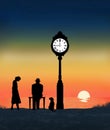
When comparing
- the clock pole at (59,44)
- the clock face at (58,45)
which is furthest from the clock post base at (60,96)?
the clock face at (58,45)

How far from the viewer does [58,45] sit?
91.6ft

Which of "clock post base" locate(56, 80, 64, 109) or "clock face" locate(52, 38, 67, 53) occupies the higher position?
"clock face" locate(52, 38, 67, 53)

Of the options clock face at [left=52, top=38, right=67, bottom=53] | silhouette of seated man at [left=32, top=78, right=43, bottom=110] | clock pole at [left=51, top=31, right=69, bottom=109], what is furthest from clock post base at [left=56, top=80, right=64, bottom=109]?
silhouette of seated man at [left=32, top=78, right=43, bottom=110]

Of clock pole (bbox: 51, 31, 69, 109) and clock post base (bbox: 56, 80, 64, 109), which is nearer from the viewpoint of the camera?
clock post base (bbox: 56, 80, 64, 109)

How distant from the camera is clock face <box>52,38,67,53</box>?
90.9ft

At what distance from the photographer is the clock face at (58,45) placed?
27.7m

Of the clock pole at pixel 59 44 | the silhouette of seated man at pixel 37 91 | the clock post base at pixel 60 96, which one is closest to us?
the silhouette of seated man at pixel 37 91

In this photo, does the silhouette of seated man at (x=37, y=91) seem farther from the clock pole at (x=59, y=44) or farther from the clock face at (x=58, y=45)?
the clock face at (x=58, y=45)

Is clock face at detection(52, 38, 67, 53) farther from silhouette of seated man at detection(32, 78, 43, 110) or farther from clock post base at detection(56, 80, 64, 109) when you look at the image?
silhouette of seated man at detection(32, 78, 43, 110)

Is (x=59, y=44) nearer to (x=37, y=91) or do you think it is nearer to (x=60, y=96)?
(x=60, y=96)

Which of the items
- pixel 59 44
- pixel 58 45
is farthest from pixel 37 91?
pixel 59 44

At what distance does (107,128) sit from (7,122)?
3567 millimetres

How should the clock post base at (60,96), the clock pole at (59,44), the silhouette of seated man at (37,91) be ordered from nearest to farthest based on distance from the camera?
the silhouette of seated man at (37,91), the clock post base at (60,96), the clock pole at (59,44)

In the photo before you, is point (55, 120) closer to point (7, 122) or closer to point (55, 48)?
point (7, 122)
